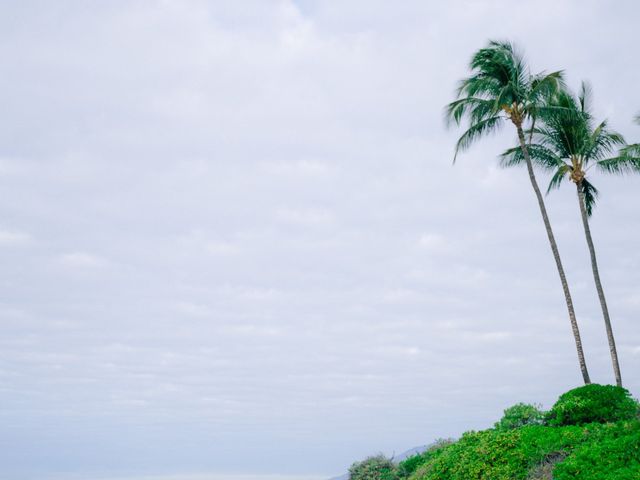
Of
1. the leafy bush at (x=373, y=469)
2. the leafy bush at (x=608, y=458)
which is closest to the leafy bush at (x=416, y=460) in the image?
the leafy bush at (x=373, y=469)

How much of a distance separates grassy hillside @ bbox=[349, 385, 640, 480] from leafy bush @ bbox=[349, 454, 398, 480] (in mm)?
6027

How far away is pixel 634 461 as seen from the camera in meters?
13.0

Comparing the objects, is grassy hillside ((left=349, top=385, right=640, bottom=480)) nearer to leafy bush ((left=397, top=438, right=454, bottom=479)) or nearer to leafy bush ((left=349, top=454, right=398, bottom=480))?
leafy bush ((left=397, top=438, right=454, bottom=479))

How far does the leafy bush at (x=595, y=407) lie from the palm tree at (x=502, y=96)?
971cm

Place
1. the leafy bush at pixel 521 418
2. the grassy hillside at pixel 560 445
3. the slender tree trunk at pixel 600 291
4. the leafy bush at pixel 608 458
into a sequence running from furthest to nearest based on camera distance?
the slender tree trunk at pixel 600 291, the leafy bush at pixel 521 418, the grassy hillside at pixel 560 445, the leafy bush at pixel 608 458

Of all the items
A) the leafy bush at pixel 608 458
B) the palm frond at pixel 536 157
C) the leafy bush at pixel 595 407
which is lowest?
the leafy bush at pixel 608 458

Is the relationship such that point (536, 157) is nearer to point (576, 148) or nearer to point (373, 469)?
point (576, 148)

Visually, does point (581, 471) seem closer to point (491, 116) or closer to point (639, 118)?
point (491, 116)

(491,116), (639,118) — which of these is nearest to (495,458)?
(491,116)

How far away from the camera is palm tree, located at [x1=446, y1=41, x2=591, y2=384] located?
95.3ft

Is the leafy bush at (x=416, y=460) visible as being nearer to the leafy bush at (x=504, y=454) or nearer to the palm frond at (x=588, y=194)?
the leafy bush at (x=504, y=454)

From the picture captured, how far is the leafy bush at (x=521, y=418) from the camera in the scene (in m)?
20.6

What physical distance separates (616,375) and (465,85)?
49.1 feet

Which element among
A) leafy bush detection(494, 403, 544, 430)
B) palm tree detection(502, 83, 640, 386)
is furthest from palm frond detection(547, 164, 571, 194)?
leafy bush detection(494, 403, 544, 430)
